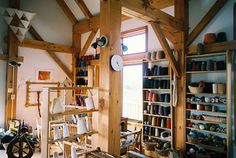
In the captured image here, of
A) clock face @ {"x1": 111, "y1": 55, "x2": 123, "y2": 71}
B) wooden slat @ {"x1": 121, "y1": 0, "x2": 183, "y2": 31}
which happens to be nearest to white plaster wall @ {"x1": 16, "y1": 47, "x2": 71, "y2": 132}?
wooden slat @ {"x1": 121, "y1": 0, "x2": 183, "y2": 31}

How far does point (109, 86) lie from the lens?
2680 mm

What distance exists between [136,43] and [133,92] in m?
1.40

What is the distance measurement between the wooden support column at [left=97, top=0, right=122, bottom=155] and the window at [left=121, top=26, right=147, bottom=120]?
284cm

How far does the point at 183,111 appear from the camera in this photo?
14.9ft

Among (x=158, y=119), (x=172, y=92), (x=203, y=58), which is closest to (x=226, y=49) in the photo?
(x=203, y=58)

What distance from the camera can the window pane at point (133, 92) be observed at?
5688mm

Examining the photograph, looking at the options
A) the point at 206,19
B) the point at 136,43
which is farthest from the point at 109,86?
the point at 136,43

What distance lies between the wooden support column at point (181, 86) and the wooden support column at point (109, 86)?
225cm

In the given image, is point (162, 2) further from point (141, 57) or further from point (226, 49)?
point (226, 49)

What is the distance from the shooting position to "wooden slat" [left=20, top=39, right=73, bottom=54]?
6209 mm

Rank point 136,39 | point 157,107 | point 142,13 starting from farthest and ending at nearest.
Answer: point 136,39 → point 157,107 → point 142,13

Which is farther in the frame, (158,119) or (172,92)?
(158,119)

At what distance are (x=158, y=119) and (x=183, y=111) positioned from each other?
2.31ft

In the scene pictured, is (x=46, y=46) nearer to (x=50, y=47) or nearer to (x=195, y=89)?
(x=50, y=47)
